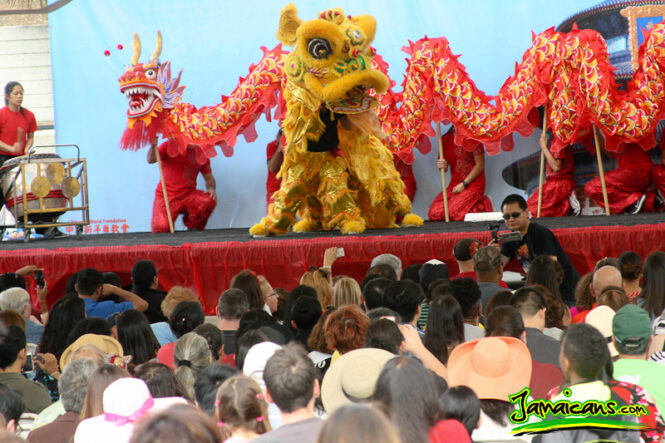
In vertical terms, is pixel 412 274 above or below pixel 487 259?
below

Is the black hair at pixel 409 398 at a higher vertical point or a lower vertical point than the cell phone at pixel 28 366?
higher

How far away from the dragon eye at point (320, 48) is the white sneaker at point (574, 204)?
272 centimetres

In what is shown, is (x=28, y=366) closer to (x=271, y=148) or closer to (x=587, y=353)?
(x=587, y=353)

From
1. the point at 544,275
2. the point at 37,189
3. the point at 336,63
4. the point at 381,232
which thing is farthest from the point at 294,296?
the point at 37,189

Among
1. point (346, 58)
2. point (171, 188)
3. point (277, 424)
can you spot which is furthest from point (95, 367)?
point (171, 188)

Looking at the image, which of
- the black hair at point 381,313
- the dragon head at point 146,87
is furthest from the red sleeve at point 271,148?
the black hair at point 381,313

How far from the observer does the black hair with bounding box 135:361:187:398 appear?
2.42m

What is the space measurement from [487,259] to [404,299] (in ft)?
2.83

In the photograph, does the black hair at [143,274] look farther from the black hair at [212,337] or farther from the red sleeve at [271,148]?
the red sleeve at [271,148]

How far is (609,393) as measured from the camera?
→ 201 centimetres

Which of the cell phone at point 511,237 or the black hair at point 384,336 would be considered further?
the cell phone at point 511,237

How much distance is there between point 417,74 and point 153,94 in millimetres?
2090

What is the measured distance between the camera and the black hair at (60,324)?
11.6 ft

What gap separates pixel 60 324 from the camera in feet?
11.8
